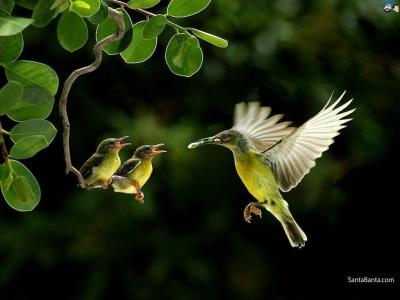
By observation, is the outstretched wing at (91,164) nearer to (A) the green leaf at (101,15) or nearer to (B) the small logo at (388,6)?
(A) the green leaf at (101,15)

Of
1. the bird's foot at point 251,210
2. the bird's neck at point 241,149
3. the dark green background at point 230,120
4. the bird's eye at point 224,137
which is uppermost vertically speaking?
the bird's eye at point 224,137

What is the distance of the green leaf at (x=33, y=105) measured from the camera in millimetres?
512

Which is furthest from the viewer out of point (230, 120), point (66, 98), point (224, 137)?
point (230, 120)

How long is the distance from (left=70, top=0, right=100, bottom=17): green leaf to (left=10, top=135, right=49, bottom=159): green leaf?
8cm

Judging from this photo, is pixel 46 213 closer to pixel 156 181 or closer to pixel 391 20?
pixel 156 181

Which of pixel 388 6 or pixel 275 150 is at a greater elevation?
pixel 388 6

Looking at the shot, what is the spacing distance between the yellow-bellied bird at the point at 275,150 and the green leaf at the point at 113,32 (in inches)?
3.5

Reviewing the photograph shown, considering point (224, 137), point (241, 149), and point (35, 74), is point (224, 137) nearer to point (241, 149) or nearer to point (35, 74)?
point (241, 149)

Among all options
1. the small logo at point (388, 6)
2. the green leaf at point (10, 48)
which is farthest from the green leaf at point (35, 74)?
the small logo at point (388, 6)

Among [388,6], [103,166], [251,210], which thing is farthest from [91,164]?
[388,6]

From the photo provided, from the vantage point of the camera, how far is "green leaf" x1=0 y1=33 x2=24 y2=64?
0.55 metres

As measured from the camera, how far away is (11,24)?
476mm

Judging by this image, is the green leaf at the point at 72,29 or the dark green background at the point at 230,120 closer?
the green leaf at the point at 72,29

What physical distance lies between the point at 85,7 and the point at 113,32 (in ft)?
0.20
